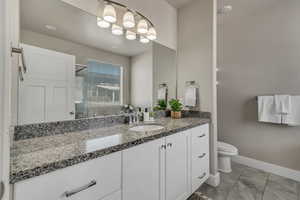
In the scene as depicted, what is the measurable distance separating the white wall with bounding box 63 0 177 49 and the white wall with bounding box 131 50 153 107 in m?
0.41

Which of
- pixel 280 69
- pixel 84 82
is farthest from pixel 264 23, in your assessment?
pixel 84 82

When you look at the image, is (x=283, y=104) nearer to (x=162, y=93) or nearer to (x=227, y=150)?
(x=227, y=150)

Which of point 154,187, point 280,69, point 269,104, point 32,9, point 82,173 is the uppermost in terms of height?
point 32,9

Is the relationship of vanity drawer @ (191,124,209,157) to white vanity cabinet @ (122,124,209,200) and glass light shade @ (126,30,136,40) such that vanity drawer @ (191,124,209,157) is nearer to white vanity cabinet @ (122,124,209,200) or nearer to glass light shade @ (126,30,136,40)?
white vanity cabinet @ (122,124,209,200)

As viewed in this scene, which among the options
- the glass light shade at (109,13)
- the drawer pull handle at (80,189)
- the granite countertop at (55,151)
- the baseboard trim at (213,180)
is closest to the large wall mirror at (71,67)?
the glass light shade at (109,13)

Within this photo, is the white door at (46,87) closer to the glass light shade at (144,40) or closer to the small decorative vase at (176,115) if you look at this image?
the glass light shade at (144,40)

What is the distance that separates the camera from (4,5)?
358 mm

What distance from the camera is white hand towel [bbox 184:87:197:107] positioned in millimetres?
2017

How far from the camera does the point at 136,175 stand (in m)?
0.97

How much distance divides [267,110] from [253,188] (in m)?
1.11

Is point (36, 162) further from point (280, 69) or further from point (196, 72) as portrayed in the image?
point (280, 69)

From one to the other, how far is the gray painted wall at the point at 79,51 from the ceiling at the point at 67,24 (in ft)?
0.13

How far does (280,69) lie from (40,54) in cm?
289

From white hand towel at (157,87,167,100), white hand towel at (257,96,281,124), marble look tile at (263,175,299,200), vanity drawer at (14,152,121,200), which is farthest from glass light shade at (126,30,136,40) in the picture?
marble look tile at (263,175,299,200)
